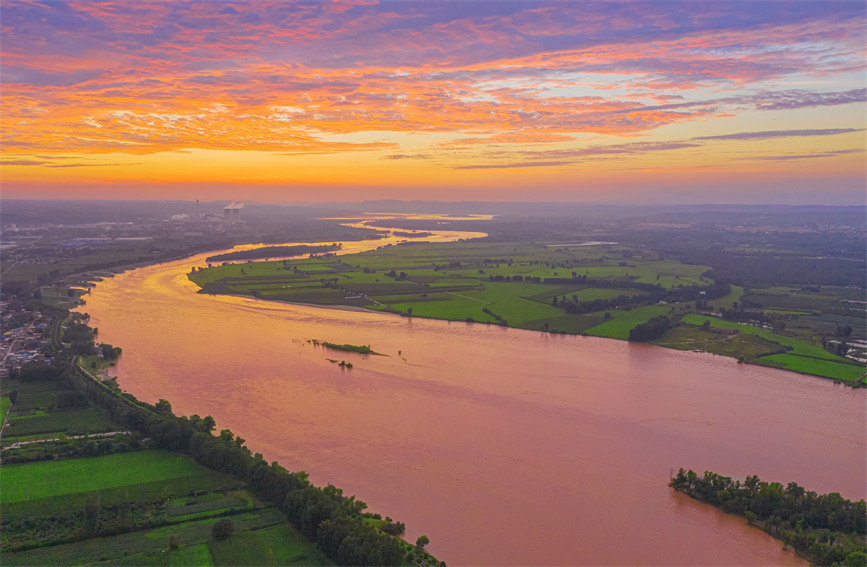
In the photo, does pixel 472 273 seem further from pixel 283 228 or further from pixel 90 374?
pixel 283 228

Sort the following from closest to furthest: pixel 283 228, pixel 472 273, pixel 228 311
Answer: pixel 228 311, pixel 472 273, pixel 283 228

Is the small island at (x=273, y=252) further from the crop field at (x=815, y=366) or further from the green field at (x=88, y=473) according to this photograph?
the crop field at (x=815, y=366)

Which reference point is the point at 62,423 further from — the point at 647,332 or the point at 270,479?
the point at 647,332

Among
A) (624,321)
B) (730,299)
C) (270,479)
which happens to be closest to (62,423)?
(270,479)

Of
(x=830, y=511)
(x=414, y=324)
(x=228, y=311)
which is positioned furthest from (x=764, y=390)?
(x=228, y=311)

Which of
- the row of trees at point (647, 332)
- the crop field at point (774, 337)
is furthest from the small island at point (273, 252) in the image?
the crop field at point (774, 337)

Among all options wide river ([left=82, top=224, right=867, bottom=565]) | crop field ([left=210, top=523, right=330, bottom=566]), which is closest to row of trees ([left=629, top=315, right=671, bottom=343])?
wide river ([left=82, top=224, right=867, bottom=565])

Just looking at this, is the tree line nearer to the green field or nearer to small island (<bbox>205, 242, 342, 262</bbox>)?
the green field
